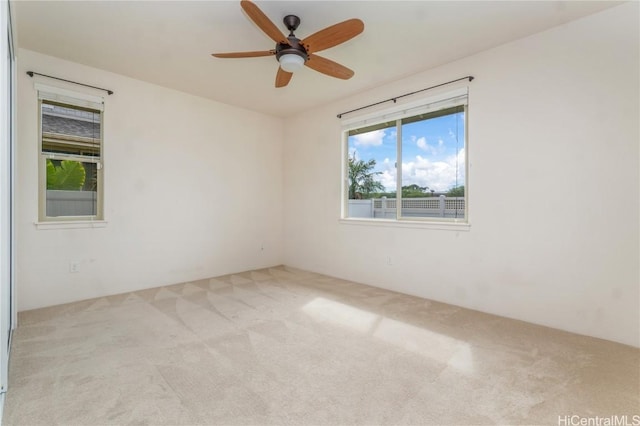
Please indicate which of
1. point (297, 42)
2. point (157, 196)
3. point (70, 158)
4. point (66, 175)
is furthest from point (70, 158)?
point (297, 42)

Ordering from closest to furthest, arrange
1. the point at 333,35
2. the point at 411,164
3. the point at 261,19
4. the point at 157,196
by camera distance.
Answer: the point at 261,19 < the point at 333,35 < the point at 411,164 < the point at 157,196

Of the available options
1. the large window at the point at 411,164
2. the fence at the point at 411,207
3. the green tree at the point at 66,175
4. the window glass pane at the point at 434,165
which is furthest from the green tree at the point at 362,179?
the green tree at the point at 66,175

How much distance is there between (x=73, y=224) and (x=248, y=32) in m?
2.82

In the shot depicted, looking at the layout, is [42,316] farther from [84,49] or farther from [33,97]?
[84,49]

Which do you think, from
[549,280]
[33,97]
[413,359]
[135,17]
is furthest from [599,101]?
[33,97]

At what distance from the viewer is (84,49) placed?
3.07 m

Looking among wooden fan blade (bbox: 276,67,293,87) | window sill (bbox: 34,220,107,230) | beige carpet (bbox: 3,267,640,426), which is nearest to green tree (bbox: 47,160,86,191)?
window sill (bbox: 34,220,107,230)

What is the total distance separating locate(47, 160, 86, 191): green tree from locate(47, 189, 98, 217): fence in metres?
0.07

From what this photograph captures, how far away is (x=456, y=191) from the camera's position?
134 inches

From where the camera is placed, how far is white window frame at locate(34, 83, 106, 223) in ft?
10.5

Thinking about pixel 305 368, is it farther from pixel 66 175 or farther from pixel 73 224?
pixel 66 175

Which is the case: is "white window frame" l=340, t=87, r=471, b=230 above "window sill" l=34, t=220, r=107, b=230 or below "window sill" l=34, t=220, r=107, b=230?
above

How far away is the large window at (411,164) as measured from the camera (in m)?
3.40

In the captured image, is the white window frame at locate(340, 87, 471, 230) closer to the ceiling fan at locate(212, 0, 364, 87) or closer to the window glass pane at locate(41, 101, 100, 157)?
the ceiling fan at locate(212, 0, 364, 87)
